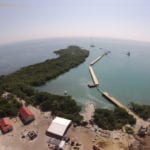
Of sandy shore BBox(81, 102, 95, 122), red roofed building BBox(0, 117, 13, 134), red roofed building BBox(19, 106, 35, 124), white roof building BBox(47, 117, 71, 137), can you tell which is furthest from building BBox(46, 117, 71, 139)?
red roofed building BBox(0, 117, 13, 134)

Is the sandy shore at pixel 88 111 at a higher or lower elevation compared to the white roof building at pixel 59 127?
lower

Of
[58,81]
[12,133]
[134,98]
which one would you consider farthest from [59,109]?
[58,81]

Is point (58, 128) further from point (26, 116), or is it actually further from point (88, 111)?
point (88, 111)

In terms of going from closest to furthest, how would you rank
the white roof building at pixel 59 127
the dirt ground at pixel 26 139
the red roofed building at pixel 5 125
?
the dirt ground at pixel 26 139 → the white roof building at pixel 59 127 → the red roofed building at pixel 5 125

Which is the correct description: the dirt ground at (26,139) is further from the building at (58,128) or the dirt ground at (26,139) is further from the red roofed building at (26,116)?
the building at (58,128)

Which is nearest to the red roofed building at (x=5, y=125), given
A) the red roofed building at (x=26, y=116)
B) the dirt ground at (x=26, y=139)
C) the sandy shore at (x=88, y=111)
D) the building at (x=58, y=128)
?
the dirt ground at (x=26, y=139)

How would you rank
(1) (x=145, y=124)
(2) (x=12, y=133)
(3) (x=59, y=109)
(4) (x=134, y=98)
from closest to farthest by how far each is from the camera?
1. (2) (x=12, y=133)
2. (1) (x=145, y=124)
3. (3) (x=59, y=109)
4. (4) (x=134, y=98)

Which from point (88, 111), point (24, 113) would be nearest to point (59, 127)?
point (24, 113)

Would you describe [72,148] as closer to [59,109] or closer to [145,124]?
[59,109]
